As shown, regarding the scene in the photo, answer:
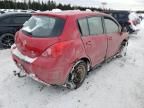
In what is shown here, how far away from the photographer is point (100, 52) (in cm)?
563

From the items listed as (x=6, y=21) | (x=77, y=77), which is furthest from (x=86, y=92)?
(x=6, y=21)

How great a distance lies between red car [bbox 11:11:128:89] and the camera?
4.20 m

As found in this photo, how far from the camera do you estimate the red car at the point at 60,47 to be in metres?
4.20

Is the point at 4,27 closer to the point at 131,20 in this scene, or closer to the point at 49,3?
the point at 131,20

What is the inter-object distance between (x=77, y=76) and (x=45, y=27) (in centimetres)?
132

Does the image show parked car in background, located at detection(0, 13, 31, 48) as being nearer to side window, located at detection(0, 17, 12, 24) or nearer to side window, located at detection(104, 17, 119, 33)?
side window, located at detection(0, 17, 12, 24)

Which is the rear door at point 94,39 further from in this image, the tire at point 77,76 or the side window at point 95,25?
the tire at point 77,76

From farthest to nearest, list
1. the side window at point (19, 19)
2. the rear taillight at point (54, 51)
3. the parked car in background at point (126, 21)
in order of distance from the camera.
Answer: the parked car in background at point (126, 21) < the side window at point (19, 19) < the rear taillight at point (54, 51)

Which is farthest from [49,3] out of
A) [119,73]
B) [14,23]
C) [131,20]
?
[119,73]

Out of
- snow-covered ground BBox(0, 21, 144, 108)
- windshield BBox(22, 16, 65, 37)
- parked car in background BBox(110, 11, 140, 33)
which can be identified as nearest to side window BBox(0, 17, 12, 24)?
snow-covered ground BBox(0, 21, 144, 108)

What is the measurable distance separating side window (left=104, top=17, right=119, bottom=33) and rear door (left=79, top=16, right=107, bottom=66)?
13.5 inches

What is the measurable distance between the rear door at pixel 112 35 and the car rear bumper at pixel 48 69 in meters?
2.10

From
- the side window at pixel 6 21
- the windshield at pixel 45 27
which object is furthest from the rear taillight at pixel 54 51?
the side window at pixel 6 21

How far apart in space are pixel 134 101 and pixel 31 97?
2161mm
